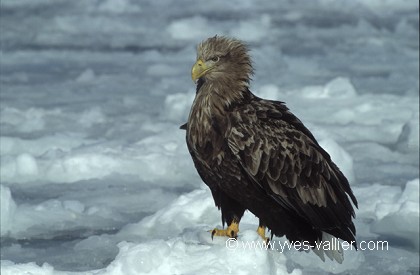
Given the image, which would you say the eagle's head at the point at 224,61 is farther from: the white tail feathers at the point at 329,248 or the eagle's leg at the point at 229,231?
the white tail feathers at the point at 329,248

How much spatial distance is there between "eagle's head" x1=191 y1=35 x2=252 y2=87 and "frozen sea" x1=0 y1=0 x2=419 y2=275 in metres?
1.12

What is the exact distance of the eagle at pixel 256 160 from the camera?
710cm

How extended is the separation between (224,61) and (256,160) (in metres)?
0.76

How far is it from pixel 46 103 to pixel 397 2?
44.8 ft

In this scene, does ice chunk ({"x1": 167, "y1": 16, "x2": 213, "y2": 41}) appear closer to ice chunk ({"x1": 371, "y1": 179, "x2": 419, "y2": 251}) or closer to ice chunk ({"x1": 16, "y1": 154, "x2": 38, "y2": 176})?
ice chunk ({"x1": 16, "y1": 154, "x2": 38, "y2": 176})

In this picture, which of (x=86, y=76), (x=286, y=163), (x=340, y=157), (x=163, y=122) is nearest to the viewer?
(x=286, y=163)

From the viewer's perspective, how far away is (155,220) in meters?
10.8

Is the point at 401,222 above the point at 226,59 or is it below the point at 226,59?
above

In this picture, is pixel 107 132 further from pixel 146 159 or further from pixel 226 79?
pixel 226 79

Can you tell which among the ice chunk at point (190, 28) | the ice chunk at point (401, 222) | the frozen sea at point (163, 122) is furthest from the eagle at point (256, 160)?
the ice chunk at point (190, 28)

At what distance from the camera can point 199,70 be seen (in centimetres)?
726

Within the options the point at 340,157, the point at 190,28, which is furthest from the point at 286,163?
the point at 190,28

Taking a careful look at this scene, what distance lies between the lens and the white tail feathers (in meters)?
7.23

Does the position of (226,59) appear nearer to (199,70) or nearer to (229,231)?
(199,70)
